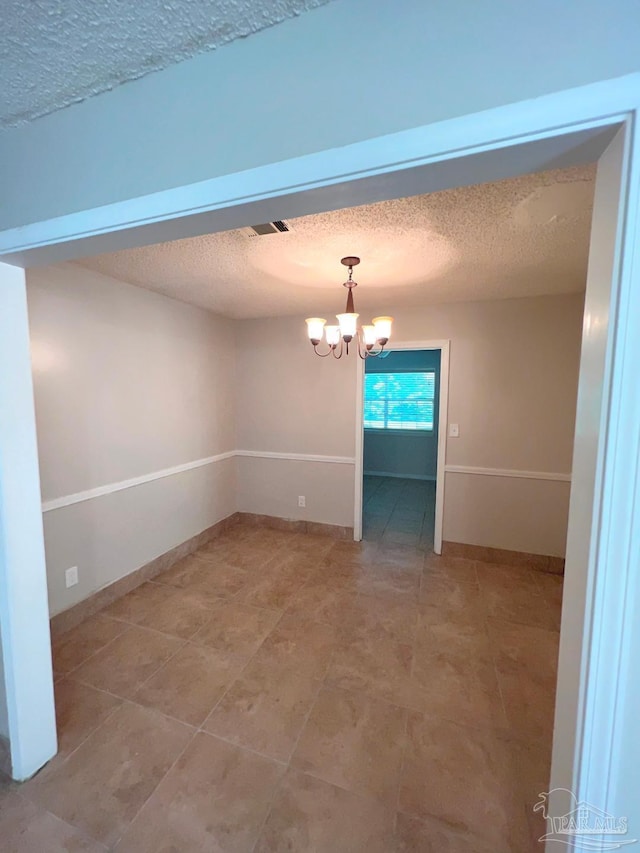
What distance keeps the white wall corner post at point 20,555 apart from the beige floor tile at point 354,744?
1.07m

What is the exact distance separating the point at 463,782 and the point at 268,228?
2541mm

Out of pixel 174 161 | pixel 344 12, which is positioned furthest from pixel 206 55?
pixel 344 12

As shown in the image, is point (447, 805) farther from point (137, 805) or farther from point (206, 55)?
point (206, 55)

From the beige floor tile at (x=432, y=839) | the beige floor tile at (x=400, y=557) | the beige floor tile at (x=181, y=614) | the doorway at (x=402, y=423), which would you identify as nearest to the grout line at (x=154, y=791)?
the beige floor tile at (x=181, y=614)

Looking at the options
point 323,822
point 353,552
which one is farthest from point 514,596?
point 323,822

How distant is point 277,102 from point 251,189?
0.65 ft

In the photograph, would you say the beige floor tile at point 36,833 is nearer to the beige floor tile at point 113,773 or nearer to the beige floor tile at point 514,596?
the beige floor tile at point 113,773

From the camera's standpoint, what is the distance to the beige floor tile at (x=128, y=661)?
177cm

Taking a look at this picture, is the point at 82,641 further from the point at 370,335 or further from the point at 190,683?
the point at 370,335

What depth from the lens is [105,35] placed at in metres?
0.82

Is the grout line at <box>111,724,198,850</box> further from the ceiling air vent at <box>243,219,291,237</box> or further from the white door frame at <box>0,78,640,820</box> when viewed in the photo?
the ceiling air vent at <box>243,219,291,237</box>

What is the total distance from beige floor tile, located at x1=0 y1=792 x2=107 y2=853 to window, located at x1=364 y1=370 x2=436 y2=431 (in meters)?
5.60

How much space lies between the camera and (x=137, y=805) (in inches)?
48.6

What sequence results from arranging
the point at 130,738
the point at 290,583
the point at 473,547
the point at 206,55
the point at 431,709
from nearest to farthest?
the point at 206,55 → the point at 130,738 → the point at 431,709 → the point at 290,583 → the point at 473,547
